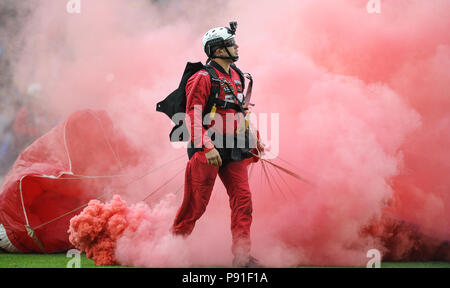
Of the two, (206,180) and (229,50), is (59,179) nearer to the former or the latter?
(206,180)

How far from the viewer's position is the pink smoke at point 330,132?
14.9 feet

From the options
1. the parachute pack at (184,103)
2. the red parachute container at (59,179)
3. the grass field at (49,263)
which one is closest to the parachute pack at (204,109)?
the parachute pack at (184,103)

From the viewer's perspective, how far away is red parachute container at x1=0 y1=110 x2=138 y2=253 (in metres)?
5.33

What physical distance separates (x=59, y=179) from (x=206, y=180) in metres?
2.33

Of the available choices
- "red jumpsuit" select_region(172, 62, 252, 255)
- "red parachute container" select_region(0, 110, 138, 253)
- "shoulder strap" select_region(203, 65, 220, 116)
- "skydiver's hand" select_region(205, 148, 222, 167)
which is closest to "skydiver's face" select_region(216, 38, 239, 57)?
"red jumpsuit" select_region(172, 62, 252, 255)

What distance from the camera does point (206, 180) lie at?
4.14 m

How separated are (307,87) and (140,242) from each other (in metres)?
2.45

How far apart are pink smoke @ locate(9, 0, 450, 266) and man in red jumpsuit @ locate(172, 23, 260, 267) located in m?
0.38

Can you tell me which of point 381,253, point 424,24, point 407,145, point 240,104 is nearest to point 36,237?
point 240,104

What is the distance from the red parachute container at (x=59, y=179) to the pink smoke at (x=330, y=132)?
0.32m

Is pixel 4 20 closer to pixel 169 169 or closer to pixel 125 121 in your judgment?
pixel 125 121

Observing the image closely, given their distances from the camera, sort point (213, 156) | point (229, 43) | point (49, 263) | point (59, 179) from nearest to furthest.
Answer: point (213, 156) < point (229, 43) < point (49, 263) < point (59, 179)

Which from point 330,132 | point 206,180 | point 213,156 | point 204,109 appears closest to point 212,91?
point 204,109

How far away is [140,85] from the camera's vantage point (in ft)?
20.4
